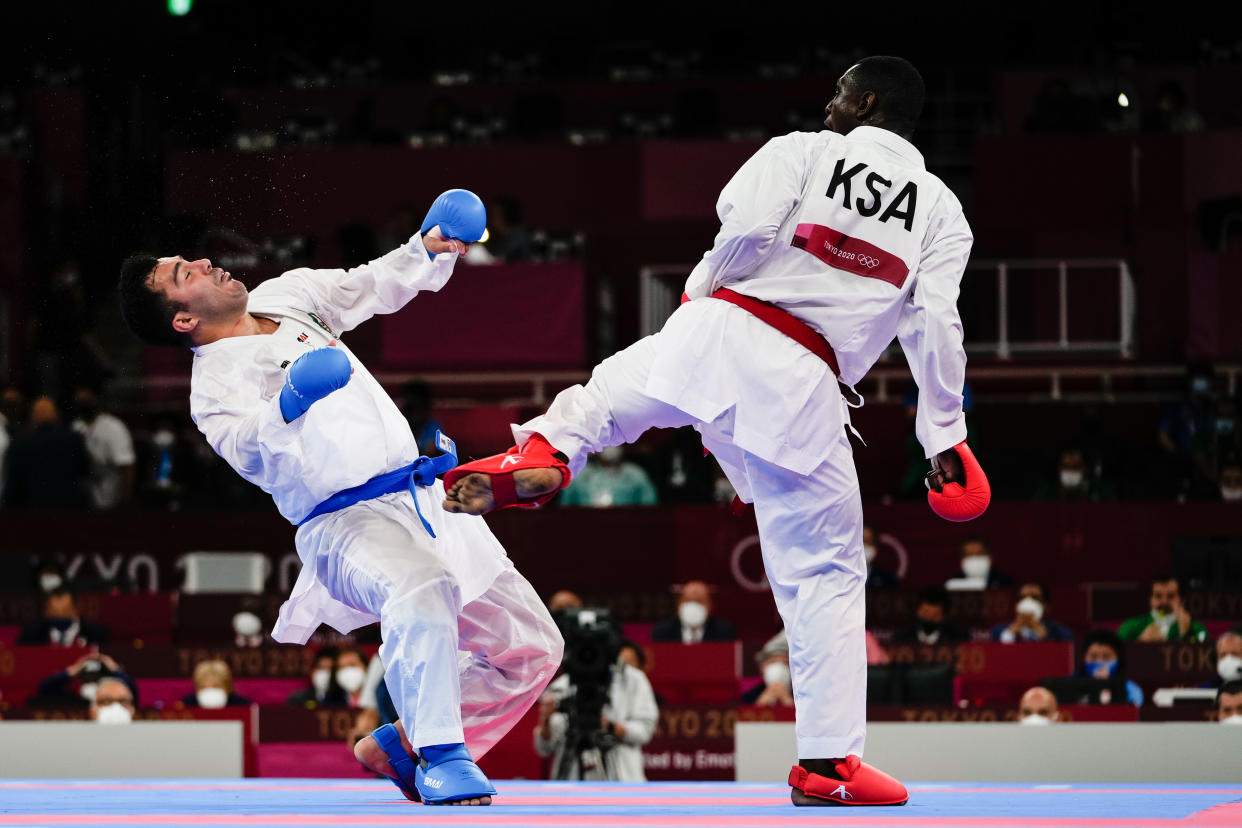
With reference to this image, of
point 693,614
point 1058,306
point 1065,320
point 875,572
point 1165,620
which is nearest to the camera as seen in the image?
point 1165,620

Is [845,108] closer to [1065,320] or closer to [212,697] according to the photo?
[212,697]

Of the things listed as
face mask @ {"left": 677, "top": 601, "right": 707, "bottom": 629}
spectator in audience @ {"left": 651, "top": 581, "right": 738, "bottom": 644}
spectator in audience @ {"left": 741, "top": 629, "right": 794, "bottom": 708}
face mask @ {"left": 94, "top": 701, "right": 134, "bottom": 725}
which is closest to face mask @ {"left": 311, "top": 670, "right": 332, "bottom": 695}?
face mask @ {"left": 94, "top": 701, "right": 134, "bottom": 725}

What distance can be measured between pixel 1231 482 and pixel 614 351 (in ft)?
16.8

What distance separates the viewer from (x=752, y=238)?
4.08 meters

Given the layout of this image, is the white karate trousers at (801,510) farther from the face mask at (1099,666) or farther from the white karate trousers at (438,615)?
the face mask at (1099,666)

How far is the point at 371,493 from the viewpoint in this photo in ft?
14.2

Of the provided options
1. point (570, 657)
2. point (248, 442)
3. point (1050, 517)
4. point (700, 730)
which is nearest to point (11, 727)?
point (570, 657)

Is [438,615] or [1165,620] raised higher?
[438,615]

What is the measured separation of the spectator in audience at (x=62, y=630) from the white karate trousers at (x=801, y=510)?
675 centimetres

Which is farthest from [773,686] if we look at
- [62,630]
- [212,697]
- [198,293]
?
[198,293]

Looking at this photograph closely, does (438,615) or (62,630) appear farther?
(62,630)

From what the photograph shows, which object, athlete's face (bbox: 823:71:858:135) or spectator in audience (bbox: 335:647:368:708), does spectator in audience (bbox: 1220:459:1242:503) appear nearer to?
spectator in audience (bbox: 335:647:368:708)

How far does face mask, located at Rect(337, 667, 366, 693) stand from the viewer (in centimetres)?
908

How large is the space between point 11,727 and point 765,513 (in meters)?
4.47
